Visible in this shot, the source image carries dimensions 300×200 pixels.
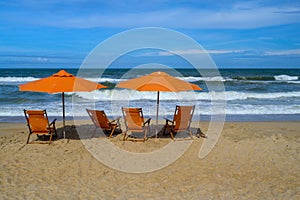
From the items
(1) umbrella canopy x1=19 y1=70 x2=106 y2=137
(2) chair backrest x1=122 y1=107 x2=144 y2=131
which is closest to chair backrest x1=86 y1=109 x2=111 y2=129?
(2) chair backrest x1=122 y1=107 x2=144 y2=131

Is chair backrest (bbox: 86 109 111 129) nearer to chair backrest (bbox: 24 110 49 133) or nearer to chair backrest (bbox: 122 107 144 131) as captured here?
chair backrest (bbox: 122 107 144 131)

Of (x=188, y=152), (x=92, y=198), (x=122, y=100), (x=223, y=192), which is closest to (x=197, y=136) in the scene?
(x=188, y=152)

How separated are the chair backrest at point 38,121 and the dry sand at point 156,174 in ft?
1.16

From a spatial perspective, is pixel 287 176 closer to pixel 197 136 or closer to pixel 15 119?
pixel 197 136

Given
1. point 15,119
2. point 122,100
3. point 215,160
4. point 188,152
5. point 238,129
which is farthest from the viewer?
point 122,100

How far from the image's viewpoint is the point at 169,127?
24.1 ft

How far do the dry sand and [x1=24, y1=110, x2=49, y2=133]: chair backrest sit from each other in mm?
352

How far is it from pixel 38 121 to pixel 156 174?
9.48 feet

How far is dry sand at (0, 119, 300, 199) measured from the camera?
4199mm

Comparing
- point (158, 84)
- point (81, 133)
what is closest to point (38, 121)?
point (81, 133)

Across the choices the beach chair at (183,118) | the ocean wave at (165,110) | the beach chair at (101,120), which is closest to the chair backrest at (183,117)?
the beach chair at (183,118)

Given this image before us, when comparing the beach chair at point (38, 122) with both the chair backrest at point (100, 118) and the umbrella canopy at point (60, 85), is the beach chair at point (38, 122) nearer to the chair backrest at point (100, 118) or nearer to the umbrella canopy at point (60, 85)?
the umbrella canopy at point (60, 85)

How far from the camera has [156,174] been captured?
498cm

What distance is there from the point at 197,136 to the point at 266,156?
6.22 feet
